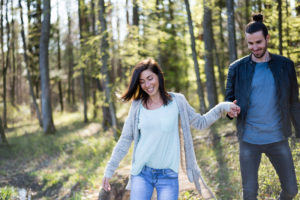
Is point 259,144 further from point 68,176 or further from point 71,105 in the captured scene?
point 71,105

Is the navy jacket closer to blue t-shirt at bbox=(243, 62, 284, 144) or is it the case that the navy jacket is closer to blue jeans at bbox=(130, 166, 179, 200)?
blue t-shirt at bbox=(243, 62, 284, 144)

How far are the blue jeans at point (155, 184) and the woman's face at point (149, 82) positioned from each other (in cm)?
84

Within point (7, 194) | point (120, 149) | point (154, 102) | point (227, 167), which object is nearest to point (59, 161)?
point (7, 194)

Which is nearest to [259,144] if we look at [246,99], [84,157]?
[246,99]

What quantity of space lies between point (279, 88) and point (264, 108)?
28 cm

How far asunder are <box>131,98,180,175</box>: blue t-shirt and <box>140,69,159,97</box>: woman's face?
0.22m

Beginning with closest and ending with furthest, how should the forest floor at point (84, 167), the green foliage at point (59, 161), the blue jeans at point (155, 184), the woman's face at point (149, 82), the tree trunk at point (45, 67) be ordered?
the blue jeans at point (155, 184) → the woman's face at point (149, 82) → the forest floor at point (84, 167) → the green foliage at point (59, 161) → the tree trunk at point (45, 67)

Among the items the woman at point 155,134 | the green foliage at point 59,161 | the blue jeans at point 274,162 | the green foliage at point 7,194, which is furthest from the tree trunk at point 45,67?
the blue jeans at point 274,162

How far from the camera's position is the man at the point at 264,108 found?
3623mm

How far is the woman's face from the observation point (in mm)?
3496

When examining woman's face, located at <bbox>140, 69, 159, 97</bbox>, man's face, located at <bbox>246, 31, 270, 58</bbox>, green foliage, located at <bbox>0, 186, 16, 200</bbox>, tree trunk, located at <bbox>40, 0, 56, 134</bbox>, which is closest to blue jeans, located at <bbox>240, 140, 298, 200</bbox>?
man's face, located at <bbox>246, 31, 270, 58</bbox>

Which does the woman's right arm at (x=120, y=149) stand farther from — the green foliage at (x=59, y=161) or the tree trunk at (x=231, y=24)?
the tree trunk at (x=231, y=24)

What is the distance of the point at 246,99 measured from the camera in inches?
145

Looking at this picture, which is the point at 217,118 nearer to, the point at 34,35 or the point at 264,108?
the point at 264,108
